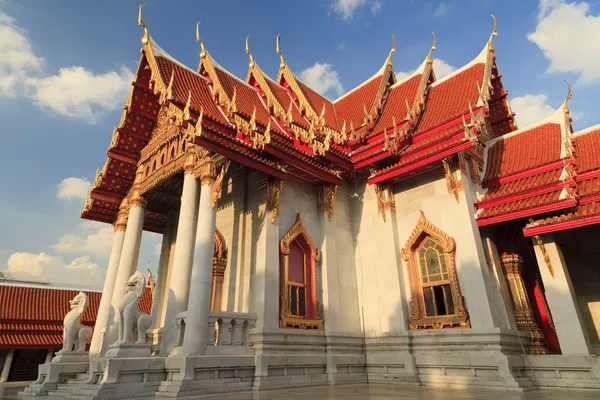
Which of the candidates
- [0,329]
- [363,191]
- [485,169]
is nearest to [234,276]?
[363,191]

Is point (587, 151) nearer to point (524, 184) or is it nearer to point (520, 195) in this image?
point (524, 184)

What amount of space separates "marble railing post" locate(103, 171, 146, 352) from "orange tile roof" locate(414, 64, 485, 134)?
7994 mm

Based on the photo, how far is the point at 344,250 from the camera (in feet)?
35.8

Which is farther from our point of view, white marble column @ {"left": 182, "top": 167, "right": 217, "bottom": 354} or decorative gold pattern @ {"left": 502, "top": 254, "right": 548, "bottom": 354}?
decorative gold pattern @ {"left": 502, "top": 254, "right": 548, "bottom": 354}

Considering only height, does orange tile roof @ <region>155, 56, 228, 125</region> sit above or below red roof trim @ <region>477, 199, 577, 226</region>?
above

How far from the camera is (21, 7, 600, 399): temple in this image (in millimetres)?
7895

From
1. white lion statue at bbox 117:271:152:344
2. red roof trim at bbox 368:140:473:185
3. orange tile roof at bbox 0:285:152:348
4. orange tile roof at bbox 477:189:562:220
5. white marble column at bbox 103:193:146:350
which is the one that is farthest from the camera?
orange tile roof at bbox 0:285:152:348

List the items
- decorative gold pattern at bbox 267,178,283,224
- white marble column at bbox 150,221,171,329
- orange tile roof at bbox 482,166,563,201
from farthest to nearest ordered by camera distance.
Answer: white marble column at bbox 150,221,171,329 < orange tile roof at bbox 482,166,563,201 < decorative gold pattern at bbox 267,178,283,224

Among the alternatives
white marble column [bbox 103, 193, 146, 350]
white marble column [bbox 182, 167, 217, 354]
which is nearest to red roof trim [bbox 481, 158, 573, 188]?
white marble column [bbox 182, 167, 217, 354]

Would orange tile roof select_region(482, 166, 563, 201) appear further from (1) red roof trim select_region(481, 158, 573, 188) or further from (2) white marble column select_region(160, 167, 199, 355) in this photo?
(2) white marble column select_region(160, 167, 199, 355)

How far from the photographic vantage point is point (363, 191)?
38.2ft

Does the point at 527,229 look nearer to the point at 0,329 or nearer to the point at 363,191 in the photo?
the point at 363,191

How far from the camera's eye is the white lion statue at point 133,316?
7.52m

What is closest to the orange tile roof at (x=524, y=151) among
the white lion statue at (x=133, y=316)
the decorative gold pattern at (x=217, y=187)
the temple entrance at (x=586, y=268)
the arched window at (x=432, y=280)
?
the temple entrance at (x=586, y=268)
